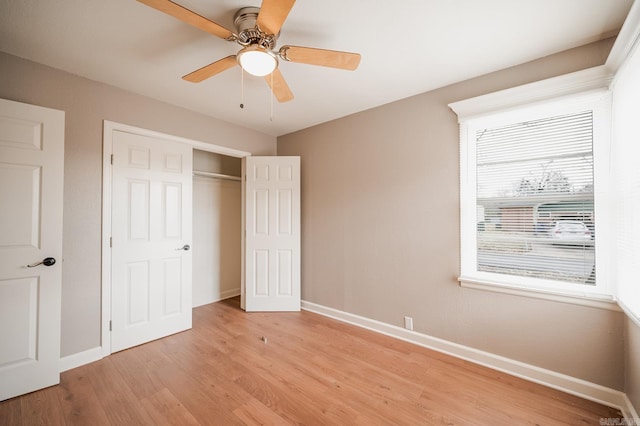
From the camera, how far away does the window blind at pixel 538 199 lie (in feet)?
6.21

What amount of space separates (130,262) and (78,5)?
83.2 inches

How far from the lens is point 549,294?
194cm

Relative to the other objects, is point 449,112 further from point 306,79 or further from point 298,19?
point 298,19

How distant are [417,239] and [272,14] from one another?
2261 millimetres

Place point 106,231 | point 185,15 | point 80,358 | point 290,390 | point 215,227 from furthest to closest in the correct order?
point 215,227, point 106,231, point 80,358, point 290,390, point 185,15

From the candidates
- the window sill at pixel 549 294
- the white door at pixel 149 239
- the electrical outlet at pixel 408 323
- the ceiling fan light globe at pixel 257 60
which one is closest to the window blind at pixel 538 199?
the window sill at pixel 549 294

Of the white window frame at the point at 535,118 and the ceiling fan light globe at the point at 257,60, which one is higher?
the ceiling fan light globe at the point at 257,60

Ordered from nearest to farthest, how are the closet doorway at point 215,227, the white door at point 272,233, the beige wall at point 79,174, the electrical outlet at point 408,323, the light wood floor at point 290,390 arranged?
1. the light wood floor at point 290,390
2. the beige wall at point 79,174
3. the electrical outlet at point 408,323
4. the white door at point 272,233
5. the closet doorway at point 215,227

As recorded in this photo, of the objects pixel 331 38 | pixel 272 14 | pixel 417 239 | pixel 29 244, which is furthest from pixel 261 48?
pixel 29 244

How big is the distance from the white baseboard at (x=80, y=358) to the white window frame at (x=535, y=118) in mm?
3453

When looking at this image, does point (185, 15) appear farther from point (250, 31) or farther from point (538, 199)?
point (538, 199)

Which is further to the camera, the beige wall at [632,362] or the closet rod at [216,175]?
the closet rod at [216,175]

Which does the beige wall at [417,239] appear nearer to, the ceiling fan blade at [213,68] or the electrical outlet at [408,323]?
the electrical outlet at [408,323]

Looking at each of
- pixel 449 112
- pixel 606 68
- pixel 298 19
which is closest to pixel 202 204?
pixel 298 19
